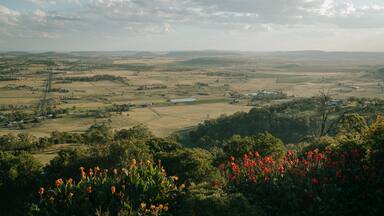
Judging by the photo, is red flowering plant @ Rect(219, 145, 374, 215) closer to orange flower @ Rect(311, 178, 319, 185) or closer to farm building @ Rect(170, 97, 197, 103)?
orange flower @ Rect(311, 178, 319, 185)

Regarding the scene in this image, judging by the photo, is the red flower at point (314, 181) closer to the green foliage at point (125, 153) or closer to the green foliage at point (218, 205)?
the green foliage at point (218, 205)

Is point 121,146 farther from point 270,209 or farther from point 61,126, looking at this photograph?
point 61,126

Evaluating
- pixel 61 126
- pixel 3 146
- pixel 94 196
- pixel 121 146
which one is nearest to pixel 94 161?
pixel 121 146

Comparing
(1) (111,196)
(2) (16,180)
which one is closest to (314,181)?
(1) (111,196)

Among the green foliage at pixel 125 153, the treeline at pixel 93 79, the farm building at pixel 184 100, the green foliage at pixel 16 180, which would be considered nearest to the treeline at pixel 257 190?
the green foliage at pixel 125 153

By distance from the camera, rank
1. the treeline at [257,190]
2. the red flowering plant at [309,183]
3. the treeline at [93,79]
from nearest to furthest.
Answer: the treeline at [257,190] < the red flowering plant at [309,183] < the treeline at [93,79]
